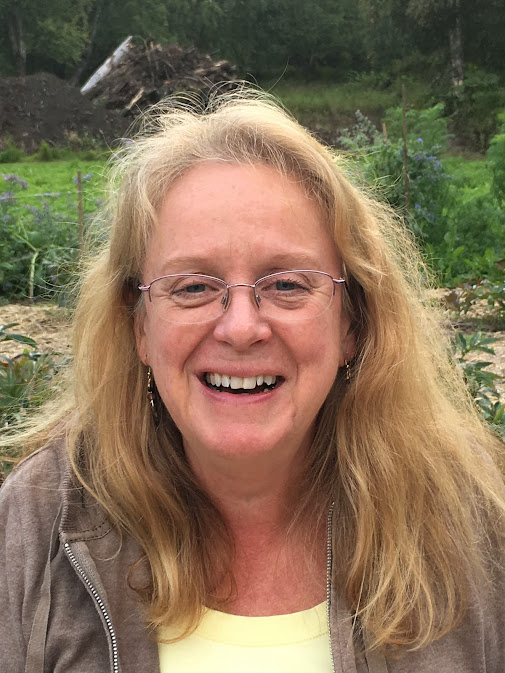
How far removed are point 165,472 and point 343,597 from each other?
1.45 feet

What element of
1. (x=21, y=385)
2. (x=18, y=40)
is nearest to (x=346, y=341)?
(x=21, y=385)

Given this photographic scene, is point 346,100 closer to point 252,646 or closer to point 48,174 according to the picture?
point 48,174

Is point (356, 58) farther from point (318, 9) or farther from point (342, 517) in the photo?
point (342, 517)

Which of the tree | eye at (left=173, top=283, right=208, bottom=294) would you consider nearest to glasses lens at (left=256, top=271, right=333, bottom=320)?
eye at (left=173, top=283, right=208, bottom=294)

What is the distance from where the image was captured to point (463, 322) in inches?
227

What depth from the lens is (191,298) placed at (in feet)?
5.16

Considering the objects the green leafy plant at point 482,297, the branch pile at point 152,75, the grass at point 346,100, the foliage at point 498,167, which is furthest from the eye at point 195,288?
the grass at point 346,100

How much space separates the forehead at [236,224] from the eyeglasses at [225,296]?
0.06ft

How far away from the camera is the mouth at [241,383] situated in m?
1.57

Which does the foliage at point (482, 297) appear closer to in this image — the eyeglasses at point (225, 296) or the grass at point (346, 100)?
the eyeglasses at point (225, 296)

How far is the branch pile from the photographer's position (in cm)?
2472

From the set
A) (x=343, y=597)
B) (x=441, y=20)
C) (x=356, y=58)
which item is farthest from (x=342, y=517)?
(x=356, y=58)

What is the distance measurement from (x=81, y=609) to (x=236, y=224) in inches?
29.8

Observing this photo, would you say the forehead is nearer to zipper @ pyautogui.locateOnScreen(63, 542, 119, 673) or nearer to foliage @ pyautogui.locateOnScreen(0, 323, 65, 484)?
zipper @ pyautogui.locateOnScreen(63, 542, 119, 673)
